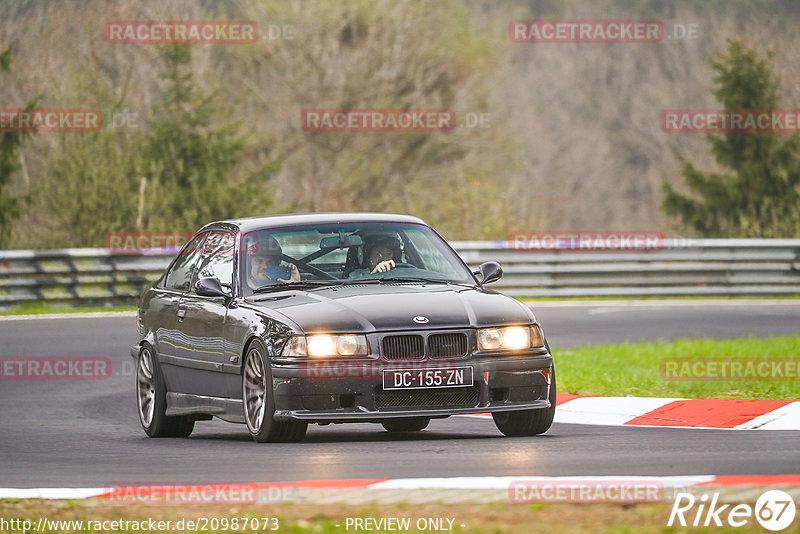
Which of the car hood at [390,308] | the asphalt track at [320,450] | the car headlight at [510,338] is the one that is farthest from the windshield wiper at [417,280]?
the asphalt track at [320,450]

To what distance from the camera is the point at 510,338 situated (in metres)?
10.0

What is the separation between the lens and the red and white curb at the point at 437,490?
7156mm

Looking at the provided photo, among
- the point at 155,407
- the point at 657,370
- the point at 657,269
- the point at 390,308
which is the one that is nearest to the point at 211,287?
the point at 155,407

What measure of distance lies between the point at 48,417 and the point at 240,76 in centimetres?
3141

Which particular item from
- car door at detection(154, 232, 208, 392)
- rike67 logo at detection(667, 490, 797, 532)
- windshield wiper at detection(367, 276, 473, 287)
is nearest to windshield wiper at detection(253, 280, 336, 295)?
windshield wiper at detection(367, 276, 473, 287)

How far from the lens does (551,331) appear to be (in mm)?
20906

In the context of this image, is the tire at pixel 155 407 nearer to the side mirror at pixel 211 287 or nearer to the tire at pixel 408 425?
the side mirror at pixel 211 287

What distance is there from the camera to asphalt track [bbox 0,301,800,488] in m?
8.34

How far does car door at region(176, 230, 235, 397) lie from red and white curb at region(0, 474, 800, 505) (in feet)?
9.01

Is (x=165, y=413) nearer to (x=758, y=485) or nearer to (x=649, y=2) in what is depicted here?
(x=758, y=485)

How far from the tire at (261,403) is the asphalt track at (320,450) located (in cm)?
9

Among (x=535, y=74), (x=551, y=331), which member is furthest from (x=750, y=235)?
(x=535, y=74)

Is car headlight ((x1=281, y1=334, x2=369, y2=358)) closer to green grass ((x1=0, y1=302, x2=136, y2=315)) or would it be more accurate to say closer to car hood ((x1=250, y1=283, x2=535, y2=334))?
car hood ((x1=250, y1=283, x2=535, y2=334))

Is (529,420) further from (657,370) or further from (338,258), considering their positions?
(657,370)
